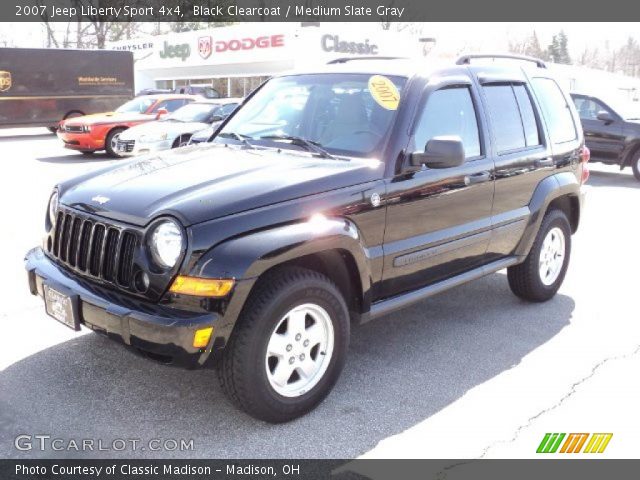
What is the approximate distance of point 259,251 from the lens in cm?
315

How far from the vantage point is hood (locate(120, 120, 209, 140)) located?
1342cm

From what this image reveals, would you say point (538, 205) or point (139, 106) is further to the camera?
point (139, 106)

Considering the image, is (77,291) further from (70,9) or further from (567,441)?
(70,9)

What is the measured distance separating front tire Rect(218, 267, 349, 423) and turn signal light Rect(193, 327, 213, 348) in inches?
6.7

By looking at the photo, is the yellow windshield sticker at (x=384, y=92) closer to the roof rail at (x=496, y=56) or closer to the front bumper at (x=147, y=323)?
the roof rail at (x=496, y=56)

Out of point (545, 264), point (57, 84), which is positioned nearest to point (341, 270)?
point (545, 264)

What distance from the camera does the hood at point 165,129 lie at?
1342cm

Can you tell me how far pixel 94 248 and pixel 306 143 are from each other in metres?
1.49

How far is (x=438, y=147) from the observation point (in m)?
3.83

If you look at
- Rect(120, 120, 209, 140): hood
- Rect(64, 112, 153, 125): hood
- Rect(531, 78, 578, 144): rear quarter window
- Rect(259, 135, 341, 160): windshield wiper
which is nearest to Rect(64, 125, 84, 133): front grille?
Rect(64, 112, 153, 125): hood

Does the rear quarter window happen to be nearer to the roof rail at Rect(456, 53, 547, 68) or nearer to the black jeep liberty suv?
the black jeep liberty suv

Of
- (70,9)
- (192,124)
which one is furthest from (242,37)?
(192,124)

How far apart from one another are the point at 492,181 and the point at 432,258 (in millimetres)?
835

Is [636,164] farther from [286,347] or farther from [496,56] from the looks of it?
[286,347]
